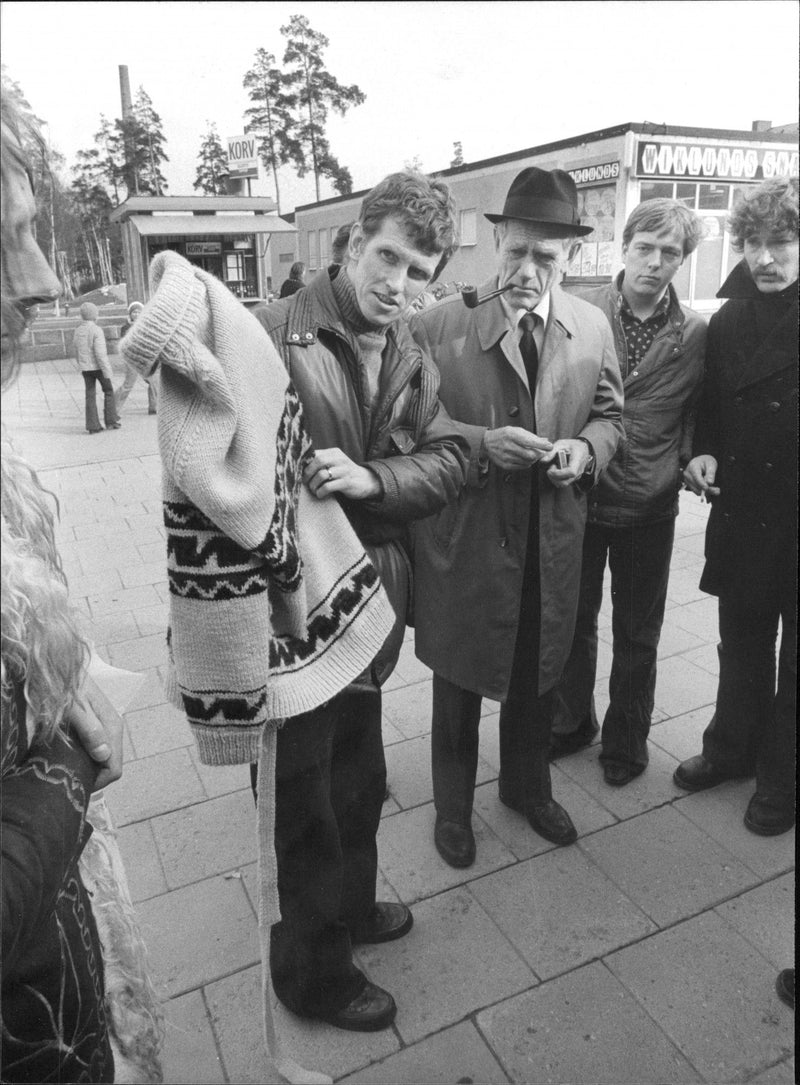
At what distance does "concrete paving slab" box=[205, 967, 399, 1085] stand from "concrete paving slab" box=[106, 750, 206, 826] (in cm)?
85

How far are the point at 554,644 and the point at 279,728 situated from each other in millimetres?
1109

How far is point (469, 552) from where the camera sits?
91.7 inches

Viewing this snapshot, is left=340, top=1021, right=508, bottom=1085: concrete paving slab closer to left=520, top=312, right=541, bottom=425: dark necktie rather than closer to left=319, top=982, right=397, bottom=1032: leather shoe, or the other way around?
left=319, top=982, right=397, bottom=1032: leather shoe

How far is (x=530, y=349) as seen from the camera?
2314 millimetres

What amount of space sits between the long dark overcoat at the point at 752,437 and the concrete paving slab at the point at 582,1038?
1.29 metres

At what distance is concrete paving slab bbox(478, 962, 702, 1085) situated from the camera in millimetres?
1762

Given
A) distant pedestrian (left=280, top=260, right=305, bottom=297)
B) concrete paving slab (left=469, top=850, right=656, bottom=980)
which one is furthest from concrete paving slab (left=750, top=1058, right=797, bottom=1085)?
distant pedestrian (left=280, top=260, right=305, bottom=297)

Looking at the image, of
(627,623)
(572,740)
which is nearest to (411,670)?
(572,740)

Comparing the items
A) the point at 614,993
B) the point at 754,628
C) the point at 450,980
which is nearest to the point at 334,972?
the point at 450,980

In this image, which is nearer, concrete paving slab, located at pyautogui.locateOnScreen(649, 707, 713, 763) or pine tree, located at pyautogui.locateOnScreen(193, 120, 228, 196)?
pine tree, located at pyautogui.locateOnScreen(193, 120, 228, 196)

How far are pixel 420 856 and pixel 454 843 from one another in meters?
0.12

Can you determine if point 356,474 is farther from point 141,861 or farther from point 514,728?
point 141,861

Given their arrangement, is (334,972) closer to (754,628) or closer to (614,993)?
(614,993)

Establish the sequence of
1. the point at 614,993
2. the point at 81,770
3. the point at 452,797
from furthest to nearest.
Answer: the point at 452,797
the point at 614,993
the point at 81,770
